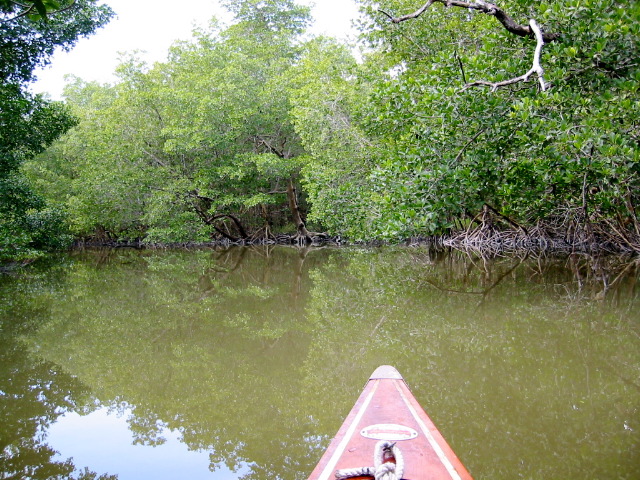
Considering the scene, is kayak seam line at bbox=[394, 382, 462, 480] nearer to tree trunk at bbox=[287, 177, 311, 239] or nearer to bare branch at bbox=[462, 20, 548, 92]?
bare branch at bbox=[462, 20, 548, 92]

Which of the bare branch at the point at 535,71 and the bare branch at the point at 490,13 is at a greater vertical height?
the bare branch at the point at 490,13

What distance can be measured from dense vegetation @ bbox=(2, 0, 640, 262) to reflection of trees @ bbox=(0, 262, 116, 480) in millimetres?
2686

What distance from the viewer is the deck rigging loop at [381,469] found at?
68.3 inches

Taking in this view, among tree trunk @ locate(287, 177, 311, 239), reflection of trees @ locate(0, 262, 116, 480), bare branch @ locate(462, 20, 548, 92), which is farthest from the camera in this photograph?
tree trunk @ locate(287, 177, 311, 239)

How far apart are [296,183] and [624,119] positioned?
1665 centimetres

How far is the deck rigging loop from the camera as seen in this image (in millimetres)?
1734

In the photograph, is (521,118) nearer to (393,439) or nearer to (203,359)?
(393,439)

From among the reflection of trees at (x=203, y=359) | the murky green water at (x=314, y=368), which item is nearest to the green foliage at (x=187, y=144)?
the reflection of trees at (x=203, y=359)

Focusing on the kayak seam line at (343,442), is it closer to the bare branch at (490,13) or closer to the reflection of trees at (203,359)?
the reflection of trees at (203,359)

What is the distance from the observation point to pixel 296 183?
65.6 ft

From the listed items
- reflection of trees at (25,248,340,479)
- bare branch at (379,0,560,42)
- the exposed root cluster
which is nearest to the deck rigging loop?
reflection of trees at (25,248,340,479)

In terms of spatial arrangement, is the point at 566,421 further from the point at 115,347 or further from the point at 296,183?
the point at 296,183

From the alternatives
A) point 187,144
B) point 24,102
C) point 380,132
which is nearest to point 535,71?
point 380,132

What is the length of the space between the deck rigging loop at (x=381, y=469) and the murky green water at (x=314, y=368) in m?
0.60
